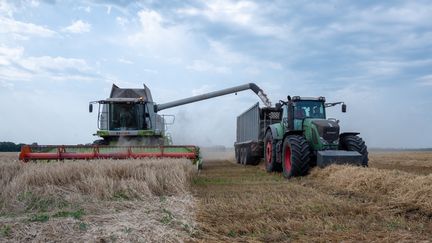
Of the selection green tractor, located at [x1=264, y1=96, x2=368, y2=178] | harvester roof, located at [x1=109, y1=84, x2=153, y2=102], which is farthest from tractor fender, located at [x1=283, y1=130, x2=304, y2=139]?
harvester roof, located at [x1=109, y1=84, x2=153, y2=102]

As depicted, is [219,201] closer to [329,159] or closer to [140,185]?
[140,185]

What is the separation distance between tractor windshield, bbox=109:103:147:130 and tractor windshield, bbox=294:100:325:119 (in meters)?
7.16

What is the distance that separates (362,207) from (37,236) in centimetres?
452

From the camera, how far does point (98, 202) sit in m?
6.96

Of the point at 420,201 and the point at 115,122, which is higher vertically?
the point at 115,122

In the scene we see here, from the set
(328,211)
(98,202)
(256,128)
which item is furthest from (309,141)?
(98,202)

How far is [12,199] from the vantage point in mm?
6895

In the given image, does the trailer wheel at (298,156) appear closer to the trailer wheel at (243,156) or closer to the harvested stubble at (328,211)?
the harvested stubble at (328,211)

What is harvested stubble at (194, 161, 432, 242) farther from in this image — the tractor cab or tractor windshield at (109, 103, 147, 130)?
tractor windshield at (109, 103, 147, 130)

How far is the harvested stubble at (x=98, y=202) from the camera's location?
4.95m

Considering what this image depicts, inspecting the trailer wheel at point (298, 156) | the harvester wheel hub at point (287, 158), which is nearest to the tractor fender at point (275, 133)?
the harvester wheel hub at point (287, 158)

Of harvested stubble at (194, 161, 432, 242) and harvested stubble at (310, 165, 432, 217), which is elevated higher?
harvested stubble at (310, 165, 432, 217)

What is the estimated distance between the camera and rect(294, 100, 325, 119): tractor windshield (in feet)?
45.7

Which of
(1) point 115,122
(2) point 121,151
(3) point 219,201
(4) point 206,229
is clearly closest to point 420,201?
(3) point 219,201
